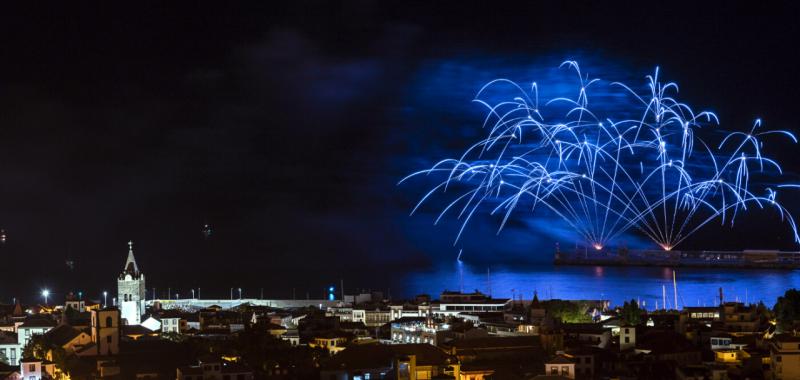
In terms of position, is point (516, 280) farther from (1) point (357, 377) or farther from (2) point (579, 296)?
(1) point (357, 377)

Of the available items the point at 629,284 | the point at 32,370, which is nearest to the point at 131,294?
the point at 32,370

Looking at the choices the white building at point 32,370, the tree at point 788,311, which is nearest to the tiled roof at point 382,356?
the white building at point 32,370

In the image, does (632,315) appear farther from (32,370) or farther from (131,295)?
(131,295)

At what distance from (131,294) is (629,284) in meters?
21.1

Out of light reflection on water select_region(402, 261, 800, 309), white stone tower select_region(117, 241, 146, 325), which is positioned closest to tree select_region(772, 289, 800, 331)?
light reflection on water select_region(402, 261, 800, 309)

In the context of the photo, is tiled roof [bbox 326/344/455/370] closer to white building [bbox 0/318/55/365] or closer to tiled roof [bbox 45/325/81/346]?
tiled roof [bbox 45/325/81/346]

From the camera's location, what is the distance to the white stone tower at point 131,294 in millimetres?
22031

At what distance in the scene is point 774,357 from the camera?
36.6ft

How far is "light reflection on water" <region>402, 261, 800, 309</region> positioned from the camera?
31438mm

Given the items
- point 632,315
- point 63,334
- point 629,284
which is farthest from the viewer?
point 629,284

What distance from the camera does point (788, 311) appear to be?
14.3m

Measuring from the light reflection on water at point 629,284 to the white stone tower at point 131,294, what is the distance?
13.2m

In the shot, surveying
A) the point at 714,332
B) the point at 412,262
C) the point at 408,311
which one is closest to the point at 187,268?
the point at 412,262

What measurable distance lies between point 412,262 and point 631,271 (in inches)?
1015
